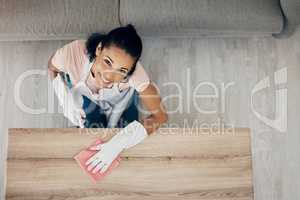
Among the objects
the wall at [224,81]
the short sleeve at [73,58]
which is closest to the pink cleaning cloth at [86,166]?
the wall at [224,81]

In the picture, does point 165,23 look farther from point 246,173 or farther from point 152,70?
point 246,173

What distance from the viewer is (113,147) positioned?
147 cm

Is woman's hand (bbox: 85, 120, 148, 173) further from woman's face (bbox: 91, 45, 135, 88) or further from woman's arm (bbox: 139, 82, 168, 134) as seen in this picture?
woman's face (bbox: 91, 45, 135, 88)

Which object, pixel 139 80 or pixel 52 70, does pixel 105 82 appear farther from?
pixel 52 70

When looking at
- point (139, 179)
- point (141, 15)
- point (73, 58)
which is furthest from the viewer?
point (73, 58)

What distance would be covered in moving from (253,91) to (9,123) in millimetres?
1358

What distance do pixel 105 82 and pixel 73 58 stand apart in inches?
8.5

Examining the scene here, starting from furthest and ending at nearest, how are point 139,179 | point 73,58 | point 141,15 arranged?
1. point 73,58
2. point 141,15
3. point 139,179

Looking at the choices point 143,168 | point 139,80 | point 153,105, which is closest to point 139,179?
point 143,168

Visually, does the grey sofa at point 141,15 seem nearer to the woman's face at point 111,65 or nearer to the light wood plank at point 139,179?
the woman's face at point 111,65

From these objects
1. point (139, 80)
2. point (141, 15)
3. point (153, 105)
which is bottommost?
point (153, 105)

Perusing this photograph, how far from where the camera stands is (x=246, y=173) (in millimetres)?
1429

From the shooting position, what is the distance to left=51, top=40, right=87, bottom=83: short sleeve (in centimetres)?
161

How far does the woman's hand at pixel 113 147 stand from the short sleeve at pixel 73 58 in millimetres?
403
